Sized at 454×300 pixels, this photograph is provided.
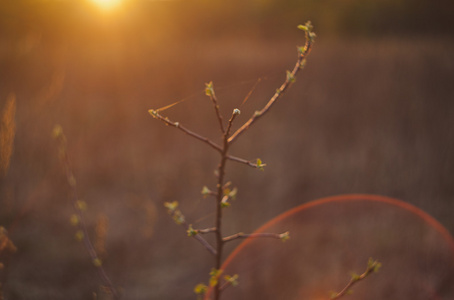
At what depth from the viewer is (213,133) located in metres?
6.87

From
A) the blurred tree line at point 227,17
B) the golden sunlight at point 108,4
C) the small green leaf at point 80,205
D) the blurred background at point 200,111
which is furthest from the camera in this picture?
the golden sunlight at point 108,4

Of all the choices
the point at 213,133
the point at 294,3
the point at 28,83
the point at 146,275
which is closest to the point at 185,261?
the point at 146,275

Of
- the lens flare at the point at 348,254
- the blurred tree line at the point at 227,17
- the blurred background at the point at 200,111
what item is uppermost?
the blurred tree line at the point at 227,17

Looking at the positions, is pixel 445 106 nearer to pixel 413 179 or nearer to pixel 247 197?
pixel 413 179

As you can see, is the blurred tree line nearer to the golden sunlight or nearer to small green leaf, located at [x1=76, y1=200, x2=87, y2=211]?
the golden sunlight

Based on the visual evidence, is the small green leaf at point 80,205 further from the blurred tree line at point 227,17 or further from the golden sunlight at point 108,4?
the golden sunlight at point 108,4

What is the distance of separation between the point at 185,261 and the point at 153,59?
4.17 m

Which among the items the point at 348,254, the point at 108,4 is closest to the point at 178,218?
the point at 348,254

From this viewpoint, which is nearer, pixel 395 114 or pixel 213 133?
pixel 395 114

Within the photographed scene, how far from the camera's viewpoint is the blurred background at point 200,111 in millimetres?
6168

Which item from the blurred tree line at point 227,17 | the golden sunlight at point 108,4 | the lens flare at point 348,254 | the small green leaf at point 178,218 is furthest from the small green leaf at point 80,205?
the golden sunlight at point 108,4

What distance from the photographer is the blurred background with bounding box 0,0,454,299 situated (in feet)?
20.2

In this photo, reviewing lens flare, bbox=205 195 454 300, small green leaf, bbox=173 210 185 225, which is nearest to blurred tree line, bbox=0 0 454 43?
lens flare, bbox=205 195 454 300

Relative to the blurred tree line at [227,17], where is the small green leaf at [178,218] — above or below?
below
